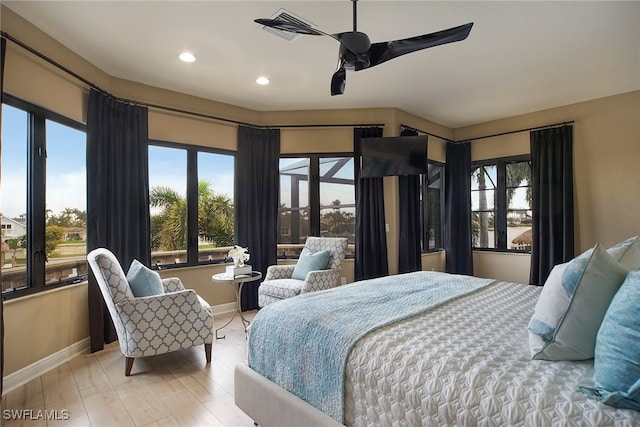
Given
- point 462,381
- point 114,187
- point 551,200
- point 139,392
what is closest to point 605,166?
point 551,200

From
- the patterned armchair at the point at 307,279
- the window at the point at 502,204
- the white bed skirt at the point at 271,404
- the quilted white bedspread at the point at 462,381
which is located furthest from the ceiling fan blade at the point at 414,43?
the window at the point at 502,204

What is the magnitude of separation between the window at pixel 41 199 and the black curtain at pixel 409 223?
3729 millimetres

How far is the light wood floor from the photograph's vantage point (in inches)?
82.6

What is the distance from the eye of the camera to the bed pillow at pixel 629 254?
1399 millimetres

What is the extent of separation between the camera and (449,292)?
2.33 meters

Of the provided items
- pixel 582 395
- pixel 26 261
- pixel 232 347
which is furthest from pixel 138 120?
pixel 582 395

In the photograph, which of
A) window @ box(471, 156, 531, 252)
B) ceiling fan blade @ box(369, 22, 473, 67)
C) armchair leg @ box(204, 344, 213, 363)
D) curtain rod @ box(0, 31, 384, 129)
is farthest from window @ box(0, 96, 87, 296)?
window @ box(471, 156, 531, 252)

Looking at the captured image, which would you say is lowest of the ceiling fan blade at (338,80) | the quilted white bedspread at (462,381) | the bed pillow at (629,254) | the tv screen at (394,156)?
the quilted white bedspread at (462,381)

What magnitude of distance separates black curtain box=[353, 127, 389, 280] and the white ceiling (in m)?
1.08

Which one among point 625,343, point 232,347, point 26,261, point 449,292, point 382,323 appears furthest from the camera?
point 232,347

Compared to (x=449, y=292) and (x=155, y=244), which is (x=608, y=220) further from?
(x=155, y=244)

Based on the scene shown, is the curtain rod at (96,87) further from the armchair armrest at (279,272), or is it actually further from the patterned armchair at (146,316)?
the armchair armrest at (279,272)

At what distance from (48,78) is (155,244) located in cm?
193

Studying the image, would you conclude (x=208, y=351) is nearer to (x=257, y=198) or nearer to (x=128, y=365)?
(x=128, y=365)
